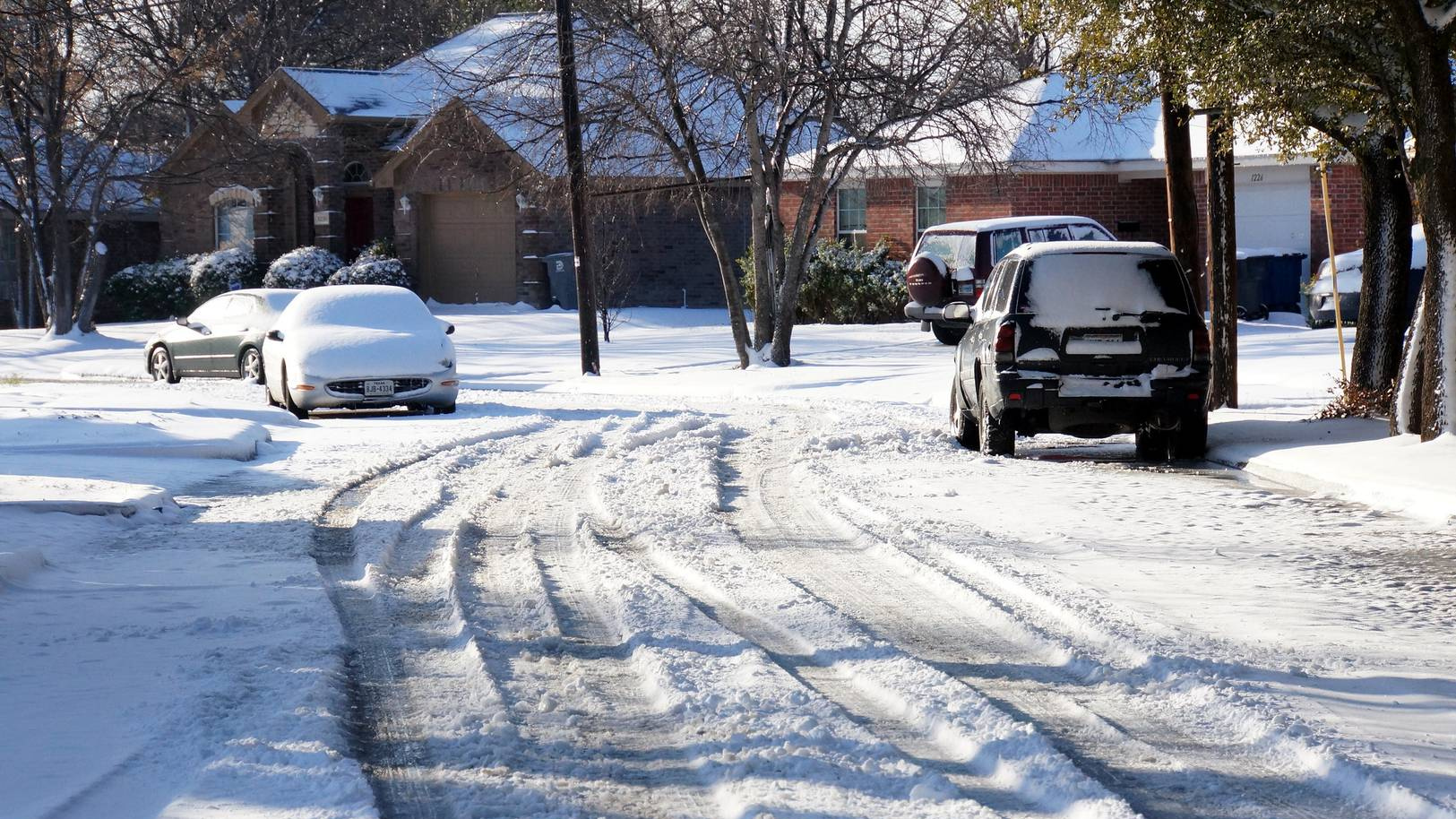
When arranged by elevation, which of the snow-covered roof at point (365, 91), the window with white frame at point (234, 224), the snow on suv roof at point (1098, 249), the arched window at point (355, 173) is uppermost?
the snow-covered roof at point (365, 91)

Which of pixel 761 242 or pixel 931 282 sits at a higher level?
pixel 761 242

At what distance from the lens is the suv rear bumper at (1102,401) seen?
12.9 metres

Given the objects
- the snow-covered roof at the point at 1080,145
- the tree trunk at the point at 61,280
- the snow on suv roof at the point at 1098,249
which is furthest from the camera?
the tree trunk at the point at 61,280

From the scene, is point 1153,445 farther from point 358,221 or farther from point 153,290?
point 153,290

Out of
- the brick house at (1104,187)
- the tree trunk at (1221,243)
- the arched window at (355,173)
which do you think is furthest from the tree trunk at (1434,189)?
the arched window at (355,173)

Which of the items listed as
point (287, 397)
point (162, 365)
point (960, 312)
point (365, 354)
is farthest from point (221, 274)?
point (960, 312)

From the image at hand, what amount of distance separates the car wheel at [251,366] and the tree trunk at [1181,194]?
40.8 feet

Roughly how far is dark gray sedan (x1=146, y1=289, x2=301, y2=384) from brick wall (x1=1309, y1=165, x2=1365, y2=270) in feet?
61.1

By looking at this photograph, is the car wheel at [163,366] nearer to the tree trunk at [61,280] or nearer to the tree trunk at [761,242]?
the tree trunk at [761,242]

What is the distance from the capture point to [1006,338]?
42.6ft

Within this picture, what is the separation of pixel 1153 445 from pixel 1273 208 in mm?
19128

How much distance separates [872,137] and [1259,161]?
423 inches

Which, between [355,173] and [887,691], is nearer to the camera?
[887,691]

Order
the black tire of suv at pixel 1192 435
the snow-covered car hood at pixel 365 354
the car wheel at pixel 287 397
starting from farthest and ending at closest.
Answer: the car wheel at pixel 287 397 → the snow-covered car hood at pixel 365 354 → the black tire of suv at pixel 1192 435
